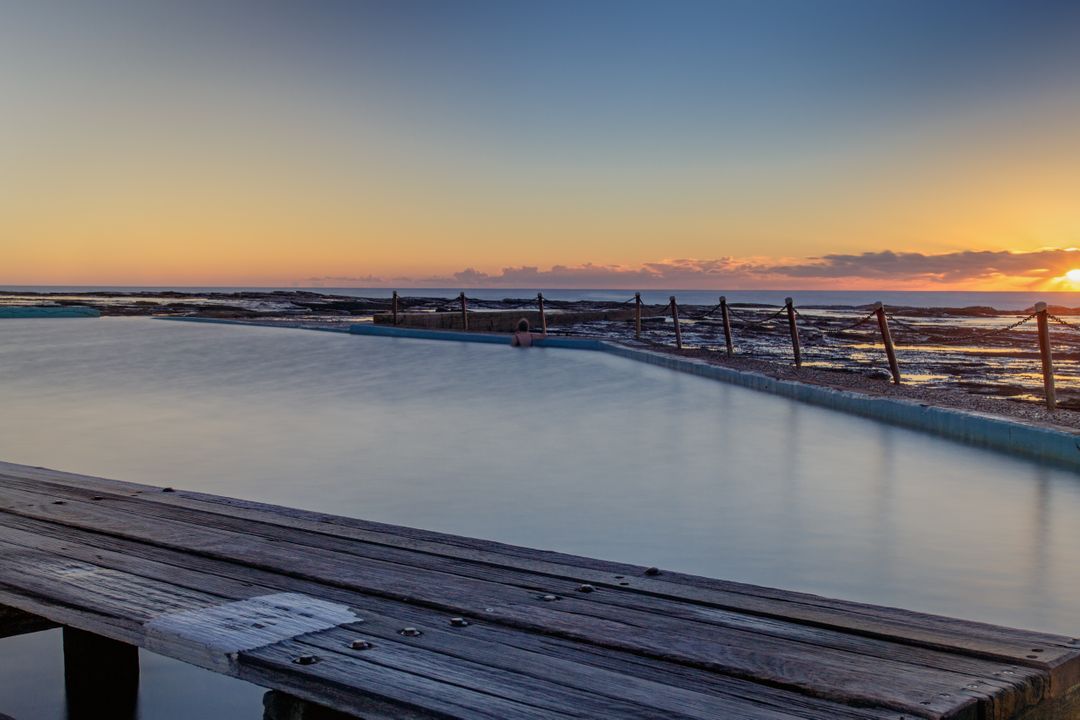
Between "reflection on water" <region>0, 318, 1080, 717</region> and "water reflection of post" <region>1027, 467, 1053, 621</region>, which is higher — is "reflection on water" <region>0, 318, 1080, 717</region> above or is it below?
above

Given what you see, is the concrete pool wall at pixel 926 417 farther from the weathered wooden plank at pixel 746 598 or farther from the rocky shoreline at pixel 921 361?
the weathered wooden plank at pixel 746 598

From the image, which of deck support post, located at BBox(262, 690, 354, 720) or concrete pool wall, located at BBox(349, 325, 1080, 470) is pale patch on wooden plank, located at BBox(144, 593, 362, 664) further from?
concrete pool wall, located at BBox(349, 325, 1080, 470)

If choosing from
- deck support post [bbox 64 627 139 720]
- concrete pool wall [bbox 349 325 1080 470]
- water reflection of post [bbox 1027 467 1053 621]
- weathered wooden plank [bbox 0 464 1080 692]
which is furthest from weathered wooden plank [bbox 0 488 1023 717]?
concrete pool wall [bbox 349 325 1080 470]

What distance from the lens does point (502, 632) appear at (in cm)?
197

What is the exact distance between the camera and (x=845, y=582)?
4020mm

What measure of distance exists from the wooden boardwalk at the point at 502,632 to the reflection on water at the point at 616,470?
2.34 feet

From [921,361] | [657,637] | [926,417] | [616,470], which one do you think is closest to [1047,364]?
[926,417]

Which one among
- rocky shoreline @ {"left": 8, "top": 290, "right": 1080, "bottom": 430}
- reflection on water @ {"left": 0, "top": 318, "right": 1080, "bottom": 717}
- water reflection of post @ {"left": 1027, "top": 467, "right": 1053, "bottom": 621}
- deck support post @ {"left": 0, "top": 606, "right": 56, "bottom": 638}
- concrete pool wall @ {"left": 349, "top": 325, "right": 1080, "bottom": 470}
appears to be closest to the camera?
deck support post @ {"left": 0, "top": 606, "right": 56, "bottom": 638}

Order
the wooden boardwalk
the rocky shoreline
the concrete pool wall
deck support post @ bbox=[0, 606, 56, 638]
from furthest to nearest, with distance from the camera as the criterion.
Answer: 1. the rocky shoreline
2. the concrete pool wall
3. deck support post @ bbox=[0, 606, 56, 638]
4. the wooden boardwalk

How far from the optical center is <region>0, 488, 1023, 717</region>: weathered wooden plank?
1.65 metres

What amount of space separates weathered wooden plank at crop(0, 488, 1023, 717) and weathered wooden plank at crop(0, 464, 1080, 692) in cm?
18

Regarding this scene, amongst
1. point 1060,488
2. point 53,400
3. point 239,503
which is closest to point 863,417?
point 1060,488

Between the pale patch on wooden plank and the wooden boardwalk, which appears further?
the pale patch on wooden plank

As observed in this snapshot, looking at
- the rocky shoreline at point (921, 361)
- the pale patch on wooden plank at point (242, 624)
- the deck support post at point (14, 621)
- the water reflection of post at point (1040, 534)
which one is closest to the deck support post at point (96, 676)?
the deck support post at point (14, 621)
